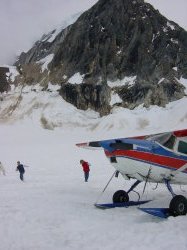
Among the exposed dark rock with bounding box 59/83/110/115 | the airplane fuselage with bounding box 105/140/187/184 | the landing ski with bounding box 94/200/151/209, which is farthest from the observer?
the exposed dark rock with bounding box 59/83/110/115

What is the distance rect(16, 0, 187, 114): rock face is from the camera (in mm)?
101062

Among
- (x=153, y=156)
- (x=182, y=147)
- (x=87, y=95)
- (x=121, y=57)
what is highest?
(x=121, y=57)

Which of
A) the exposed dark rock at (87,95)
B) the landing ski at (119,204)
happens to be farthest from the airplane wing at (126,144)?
the exposed dark rock at (87,95)

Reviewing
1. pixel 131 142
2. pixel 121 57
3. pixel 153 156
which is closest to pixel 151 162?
pixel 153 156

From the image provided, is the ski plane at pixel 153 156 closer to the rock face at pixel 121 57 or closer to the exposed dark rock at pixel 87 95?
the rock face at pixel 121 57

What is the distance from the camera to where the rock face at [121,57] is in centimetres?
10106

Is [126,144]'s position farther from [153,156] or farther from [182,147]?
[182,147]

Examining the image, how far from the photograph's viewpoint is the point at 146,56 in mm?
107438

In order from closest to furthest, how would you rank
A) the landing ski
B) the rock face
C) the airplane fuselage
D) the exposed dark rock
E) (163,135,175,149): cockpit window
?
1. the airplane fuselage
2. (163,135,175,149): cockpit window
3. the landing ski
4. the rock face
5. the exposed dark rock

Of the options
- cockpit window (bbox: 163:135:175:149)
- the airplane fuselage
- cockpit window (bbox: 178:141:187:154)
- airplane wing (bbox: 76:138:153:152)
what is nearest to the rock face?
cockpit window (bbox: 178:141:187:154)

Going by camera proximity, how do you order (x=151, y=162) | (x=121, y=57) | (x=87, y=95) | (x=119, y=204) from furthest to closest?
(x=121, y=57)
(x=87, y=95)
(x=119, y=204)
(x=151, y=162)

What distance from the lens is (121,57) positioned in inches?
4281

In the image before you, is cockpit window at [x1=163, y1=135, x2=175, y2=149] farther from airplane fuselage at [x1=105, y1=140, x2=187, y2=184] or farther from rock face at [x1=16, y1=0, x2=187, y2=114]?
rock face at [x1=16, y1=0, x2=187, y2=114]

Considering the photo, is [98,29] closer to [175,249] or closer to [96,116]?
[96,116]
